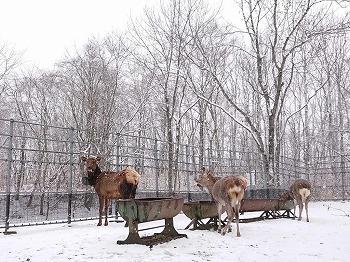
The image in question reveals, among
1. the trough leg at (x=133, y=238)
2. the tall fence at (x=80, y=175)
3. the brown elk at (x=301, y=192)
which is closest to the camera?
the trough leg at (x=133, y=238)

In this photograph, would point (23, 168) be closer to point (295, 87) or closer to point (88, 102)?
point (88, 102)

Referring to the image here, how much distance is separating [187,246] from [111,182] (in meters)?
4.12

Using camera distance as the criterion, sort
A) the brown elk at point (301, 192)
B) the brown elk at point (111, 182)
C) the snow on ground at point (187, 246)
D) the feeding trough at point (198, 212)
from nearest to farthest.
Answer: the snow on ground at point (187, 246) < the feeding trough at point (198, 212) < the brown elk at point (111, 182) < the brown elk at point (301, 192)

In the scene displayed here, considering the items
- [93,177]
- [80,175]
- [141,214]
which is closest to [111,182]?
[93,177]

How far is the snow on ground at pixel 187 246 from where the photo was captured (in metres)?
7.01

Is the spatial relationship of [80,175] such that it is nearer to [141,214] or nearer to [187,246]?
[141,214]

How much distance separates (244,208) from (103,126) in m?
13.4

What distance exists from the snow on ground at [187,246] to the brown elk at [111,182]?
1.18 m

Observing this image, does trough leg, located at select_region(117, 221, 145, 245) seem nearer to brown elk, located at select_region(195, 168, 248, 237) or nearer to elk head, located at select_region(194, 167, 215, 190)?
brown elk, located at select_region(195, 168, 248, 237)

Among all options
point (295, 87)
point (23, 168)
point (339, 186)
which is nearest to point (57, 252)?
point (23, 168)

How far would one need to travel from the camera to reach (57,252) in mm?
7152

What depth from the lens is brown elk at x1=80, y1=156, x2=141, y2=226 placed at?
11125 mm

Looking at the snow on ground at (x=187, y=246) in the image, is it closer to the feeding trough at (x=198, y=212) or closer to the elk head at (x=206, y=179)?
the feeding trough at (x=198, y=212)

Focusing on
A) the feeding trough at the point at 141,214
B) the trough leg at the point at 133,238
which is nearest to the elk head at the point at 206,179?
the feeding trough at the point at 141,214
